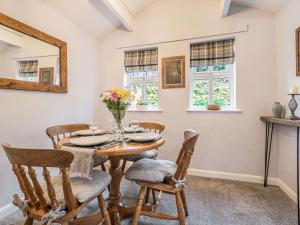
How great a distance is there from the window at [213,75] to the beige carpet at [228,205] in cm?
116

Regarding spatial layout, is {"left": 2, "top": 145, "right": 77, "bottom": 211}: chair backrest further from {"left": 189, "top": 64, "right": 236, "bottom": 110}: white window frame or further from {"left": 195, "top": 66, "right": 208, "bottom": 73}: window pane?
{"left": 195, "top": 66, "right": 208, "bottom": 73}: window pane

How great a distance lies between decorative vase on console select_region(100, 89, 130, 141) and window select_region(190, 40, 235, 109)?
1.56 meters

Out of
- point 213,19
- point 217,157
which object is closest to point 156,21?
point 213,19

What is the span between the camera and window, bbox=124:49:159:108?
3.08m

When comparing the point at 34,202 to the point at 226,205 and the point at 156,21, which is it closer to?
the point at 226,205

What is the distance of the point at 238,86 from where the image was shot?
258cm

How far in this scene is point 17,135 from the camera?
6.19ft

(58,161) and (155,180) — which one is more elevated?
(58,161)

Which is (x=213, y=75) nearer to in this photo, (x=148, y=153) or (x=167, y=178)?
(x=148, y=153)

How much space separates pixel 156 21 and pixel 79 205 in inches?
112

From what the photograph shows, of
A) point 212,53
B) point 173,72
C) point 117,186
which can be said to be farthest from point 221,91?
point 117,186

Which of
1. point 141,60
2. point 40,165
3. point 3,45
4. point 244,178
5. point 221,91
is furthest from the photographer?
point 141,60

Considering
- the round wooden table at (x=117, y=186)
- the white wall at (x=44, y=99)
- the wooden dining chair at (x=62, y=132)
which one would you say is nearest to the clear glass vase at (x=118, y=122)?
the round wooden table at (x=117, y=186)

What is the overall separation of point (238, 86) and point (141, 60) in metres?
1.60
